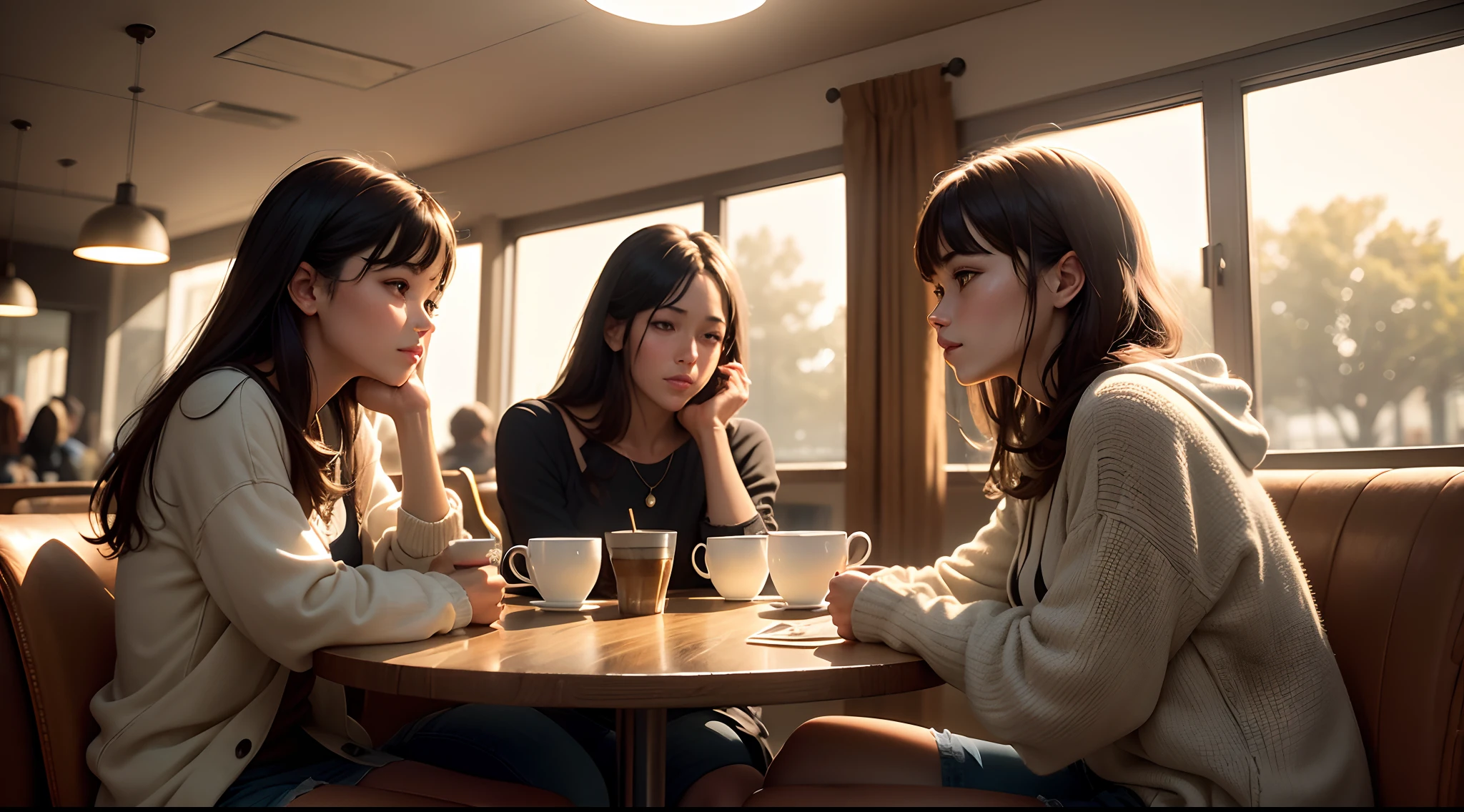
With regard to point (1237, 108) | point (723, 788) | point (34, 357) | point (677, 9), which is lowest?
point (723, 788)

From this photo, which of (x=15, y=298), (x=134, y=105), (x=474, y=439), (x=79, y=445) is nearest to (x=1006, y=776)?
(x=474, y=439)

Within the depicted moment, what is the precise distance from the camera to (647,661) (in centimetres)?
92

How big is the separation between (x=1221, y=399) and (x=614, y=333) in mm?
1207

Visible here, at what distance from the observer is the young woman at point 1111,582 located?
919 millimetres

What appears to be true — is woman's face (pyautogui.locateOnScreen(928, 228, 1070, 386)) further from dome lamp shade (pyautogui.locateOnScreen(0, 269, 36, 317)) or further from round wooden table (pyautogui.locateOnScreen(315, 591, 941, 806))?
dome lamp shade (pyautogui.locateOnScreen(0, 269, 36, 317))

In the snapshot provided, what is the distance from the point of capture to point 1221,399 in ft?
3.49

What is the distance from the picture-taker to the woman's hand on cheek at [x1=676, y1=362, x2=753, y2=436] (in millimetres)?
1884

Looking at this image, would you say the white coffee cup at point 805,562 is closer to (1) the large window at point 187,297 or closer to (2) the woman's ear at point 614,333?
(2) the woman's ear at point 614,333

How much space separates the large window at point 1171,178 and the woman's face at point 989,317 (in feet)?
7.30

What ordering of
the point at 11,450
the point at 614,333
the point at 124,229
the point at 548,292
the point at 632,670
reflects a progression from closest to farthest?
the point at 632,670 < the point at 614,333 < the point at 124,229 < the point at 548,292 < the point at 11,450

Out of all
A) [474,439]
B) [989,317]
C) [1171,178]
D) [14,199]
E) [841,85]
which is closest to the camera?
[989,317]

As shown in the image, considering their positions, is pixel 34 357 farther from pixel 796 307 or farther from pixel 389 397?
pixel 389 397

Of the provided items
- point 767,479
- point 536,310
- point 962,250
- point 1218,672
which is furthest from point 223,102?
point 1218,672

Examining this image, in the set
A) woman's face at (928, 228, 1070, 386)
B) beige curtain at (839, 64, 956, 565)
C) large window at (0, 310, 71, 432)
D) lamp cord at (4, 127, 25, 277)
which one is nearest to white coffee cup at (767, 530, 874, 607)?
woman's face at (928, 228, 1070, 386)
